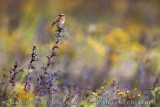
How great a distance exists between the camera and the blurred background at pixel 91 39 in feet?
17.7

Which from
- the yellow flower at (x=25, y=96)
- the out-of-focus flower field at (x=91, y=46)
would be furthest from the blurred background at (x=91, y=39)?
the yellow flower at (x=25, y=96)

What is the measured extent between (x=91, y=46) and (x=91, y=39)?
0.73 m

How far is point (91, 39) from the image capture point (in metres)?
9.61

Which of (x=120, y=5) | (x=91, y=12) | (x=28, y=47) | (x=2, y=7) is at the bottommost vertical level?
(x=28, y=47)

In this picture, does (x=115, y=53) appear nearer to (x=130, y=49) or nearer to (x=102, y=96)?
(x=130, y=49)

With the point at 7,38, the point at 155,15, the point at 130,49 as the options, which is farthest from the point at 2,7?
the point at 155,15

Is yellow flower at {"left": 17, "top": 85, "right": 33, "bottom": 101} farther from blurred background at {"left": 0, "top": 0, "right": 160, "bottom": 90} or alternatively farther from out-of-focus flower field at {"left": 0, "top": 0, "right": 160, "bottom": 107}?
blurred background at {"left": 0, "top": 0, "right": 160, "bottom": 90}

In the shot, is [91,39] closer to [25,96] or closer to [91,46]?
[91,46]

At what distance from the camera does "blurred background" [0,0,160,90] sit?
5410 mm

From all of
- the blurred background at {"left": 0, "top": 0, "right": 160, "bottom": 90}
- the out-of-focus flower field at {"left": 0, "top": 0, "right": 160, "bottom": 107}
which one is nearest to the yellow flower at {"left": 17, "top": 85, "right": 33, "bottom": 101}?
the out-of-focus flower field at {"left": 0, "top": 0, "right": 160, "bottom": 107}

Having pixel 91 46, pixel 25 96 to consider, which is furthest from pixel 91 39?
pixel 25 96

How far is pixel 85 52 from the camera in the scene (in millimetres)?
8227

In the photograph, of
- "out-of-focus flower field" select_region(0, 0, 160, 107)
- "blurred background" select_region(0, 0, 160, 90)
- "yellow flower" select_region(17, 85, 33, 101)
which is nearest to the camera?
"yellow flower" select_region(17, 85, 33, 101)

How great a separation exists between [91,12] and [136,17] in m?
2.30
